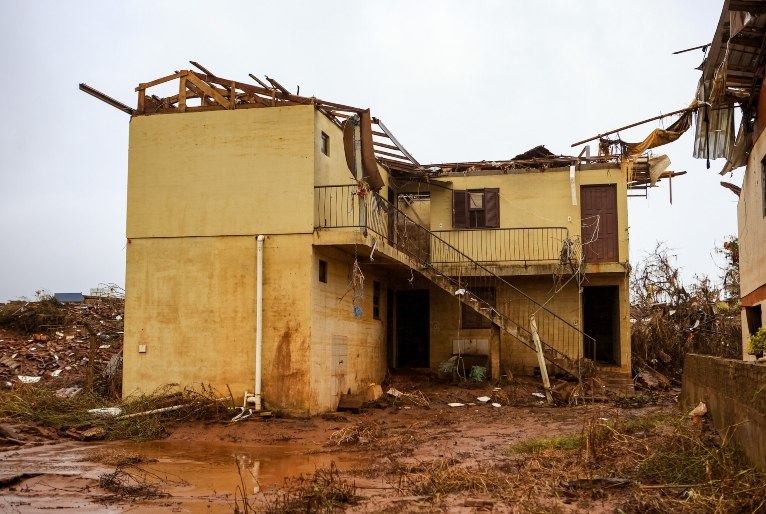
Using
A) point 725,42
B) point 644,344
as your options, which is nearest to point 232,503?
point 725,42

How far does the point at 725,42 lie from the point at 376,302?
34.7 feet

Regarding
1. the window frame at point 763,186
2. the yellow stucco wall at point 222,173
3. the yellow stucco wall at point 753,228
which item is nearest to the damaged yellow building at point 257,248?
the yellow stucco wall at point 222,173

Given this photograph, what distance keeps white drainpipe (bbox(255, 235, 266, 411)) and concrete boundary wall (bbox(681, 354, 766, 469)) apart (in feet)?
26.2

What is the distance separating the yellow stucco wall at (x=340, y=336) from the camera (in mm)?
15211

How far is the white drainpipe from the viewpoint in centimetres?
1469

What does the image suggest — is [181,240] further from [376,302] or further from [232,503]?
[232,503]

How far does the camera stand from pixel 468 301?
18172mm

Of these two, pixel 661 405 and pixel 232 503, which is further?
pixel 661 405

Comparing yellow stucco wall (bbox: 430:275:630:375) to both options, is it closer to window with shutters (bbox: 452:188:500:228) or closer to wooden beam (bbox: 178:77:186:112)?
window with shutters (bbox: 452:188:500:228)

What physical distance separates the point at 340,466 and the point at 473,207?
12224mm

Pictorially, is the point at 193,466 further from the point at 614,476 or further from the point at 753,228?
the point at 753,228

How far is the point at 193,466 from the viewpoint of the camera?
10.5m

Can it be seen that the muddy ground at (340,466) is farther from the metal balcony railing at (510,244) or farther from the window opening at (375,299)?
the metal balcony railing at (510,244)

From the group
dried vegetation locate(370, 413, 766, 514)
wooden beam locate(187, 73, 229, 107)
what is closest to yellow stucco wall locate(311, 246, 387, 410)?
wooden beam locate(187, 73, 229, 107)
